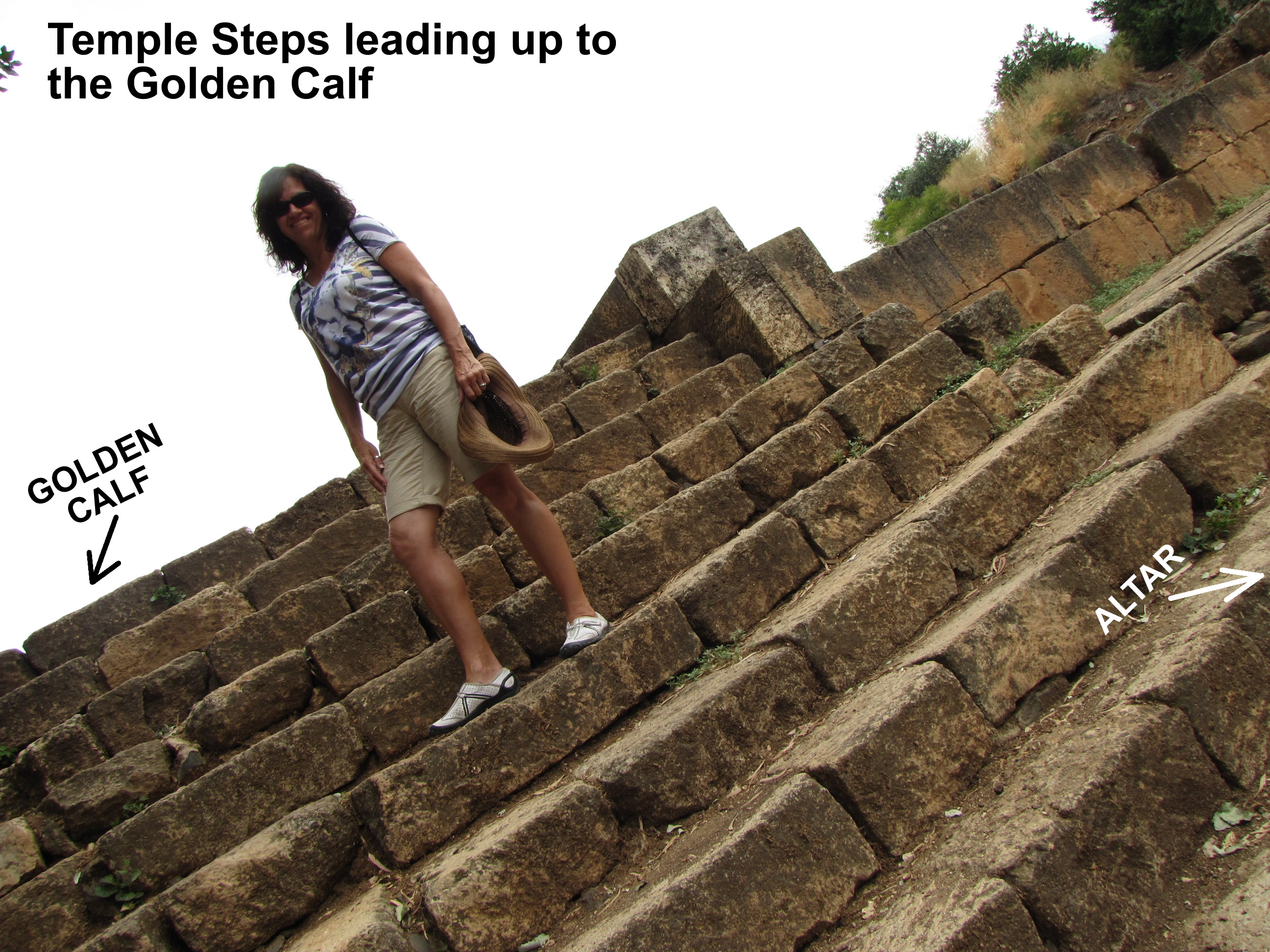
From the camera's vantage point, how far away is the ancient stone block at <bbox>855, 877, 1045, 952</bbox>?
1.96 meters

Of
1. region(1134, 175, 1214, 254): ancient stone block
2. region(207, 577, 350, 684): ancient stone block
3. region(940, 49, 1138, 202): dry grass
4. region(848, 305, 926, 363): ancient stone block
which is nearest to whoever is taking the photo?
region(207, 577, 350, 684): ancient stone block

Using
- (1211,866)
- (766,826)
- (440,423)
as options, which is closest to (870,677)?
(766,826)

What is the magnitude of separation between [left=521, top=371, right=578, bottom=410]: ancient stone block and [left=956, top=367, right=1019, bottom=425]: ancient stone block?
11.9 ft

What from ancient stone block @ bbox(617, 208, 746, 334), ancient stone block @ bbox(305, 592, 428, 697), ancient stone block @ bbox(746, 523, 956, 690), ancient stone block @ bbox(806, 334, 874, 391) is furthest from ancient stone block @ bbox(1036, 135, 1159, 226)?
ancient stone block @ bbox(305, 592, 428, 697)

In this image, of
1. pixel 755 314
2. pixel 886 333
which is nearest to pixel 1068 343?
pixel 886 333

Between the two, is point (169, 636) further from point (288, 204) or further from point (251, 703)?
point (288, 204)

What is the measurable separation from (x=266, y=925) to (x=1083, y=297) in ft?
26.8

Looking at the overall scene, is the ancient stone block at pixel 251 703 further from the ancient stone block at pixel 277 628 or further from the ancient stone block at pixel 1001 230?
the ancient stone block at pixel 1001 230

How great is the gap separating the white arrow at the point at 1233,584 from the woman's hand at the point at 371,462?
3.06m

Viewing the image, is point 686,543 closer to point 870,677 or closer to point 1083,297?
point 870,677

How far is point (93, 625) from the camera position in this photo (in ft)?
19.0

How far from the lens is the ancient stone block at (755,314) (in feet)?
20.6

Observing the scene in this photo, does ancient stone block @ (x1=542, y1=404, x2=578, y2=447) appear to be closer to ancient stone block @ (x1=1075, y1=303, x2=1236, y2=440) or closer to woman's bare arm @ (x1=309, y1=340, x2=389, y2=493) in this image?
woman's bare arm @ (x1=309, y1=340, x2=389, y2=493)

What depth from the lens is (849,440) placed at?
4.80 m
